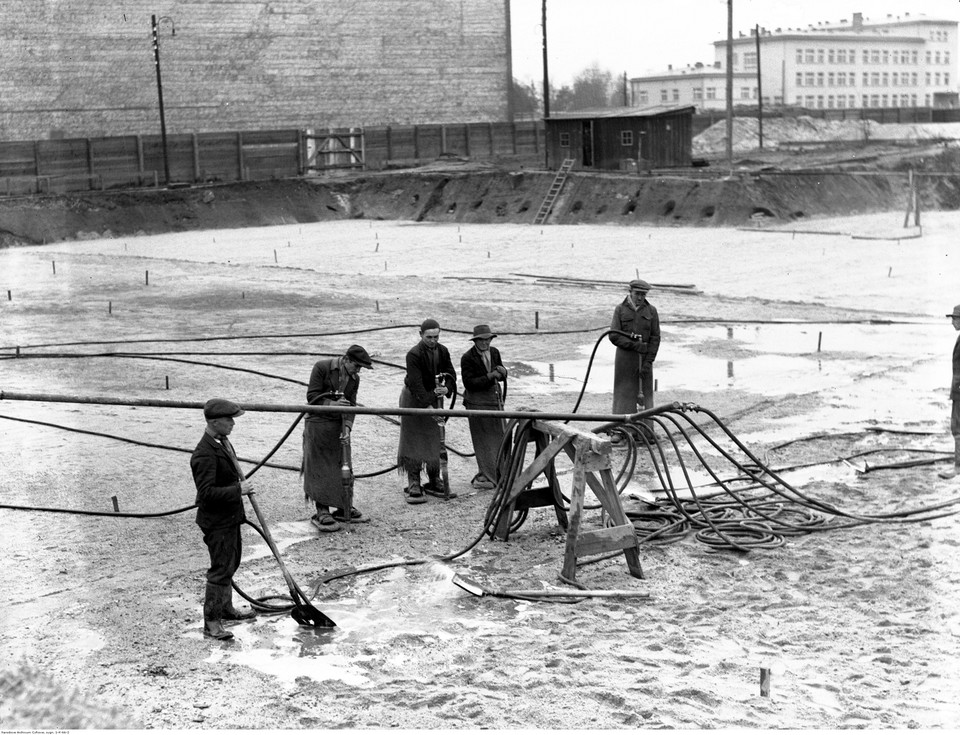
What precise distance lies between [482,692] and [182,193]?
42476mm

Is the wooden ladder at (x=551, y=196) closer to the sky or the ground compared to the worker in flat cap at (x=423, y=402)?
closer to the sky

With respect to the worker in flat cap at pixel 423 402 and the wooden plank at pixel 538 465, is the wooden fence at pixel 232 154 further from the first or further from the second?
the wooden plank at pixel 538 465

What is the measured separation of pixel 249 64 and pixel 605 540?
50.9 m

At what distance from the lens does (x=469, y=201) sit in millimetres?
45750

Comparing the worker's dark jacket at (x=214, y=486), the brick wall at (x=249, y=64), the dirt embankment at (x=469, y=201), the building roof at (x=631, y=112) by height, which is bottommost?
the worker's dark jacket at (x=214, y=486)

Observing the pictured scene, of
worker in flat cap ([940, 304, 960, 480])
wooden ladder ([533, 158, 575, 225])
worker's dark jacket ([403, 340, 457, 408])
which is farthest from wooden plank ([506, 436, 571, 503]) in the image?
wooden ladder ([533, 158, 575, 225])

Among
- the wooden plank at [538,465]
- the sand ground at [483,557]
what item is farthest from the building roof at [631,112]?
the wooden plank at [538,465]

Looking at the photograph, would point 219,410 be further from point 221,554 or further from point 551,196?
point 551,196

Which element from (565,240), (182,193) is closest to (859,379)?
(565,240)

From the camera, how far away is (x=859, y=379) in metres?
16.0

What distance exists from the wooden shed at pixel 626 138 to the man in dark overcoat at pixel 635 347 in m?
34.0

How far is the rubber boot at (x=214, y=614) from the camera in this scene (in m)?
7.77

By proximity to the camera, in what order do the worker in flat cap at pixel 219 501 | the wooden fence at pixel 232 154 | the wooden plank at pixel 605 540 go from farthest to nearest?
the wooden fence at pixel 232 154 → the wooden plank at pixel 605 540 → the worker in flat cap at pixel 219 501

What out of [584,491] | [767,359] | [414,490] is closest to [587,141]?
[767,359]
